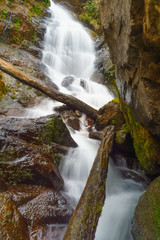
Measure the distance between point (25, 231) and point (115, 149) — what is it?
3.15 meters

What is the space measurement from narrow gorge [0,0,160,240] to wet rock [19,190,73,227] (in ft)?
0.05

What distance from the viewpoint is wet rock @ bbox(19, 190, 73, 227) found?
2.64m

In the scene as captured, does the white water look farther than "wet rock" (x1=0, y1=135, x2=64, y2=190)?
No

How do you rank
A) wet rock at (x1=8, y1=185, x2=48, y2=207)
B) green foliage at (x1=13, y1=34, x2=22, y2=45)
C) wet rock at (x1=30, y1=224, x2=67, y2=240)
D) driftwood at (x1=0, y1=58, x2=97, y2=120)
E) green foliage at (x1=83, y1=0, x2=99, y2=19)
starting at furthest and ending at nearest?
green foliage at (x1=83, y1=0, x2=99, y2=19)
green foliage at (x1=13, y1=34, x2=22, y2=45)
driftwood at (x1=0, y1=58, x2=97, y2=120)
wet rock at (x1=8, y1=185, x2=48, y2=207)
wet rock at (x1=30, y1=224, x2=67, y2=240)

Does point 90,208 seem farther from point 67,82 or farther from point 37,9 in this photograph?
point 37,9

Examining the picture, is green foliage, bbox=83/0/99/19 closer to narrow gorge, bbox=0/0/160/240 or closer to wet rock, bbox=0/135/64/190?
narrow gorge, bbox=0/0/160/240

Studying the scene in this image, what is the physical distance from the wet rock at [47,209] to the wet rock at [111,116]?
3.16 m

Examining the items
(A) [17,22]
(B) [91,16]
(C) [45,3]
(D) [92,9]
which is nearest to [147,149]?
(A) [17,22]

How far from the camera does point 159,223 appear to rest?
208cm

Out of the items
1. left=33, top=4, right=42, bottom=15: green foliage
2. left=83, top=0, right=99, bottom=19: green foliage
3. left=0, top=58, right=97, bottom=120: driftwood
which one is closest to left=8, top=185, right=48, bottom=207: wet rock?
left=0, top=58, right=97, bottom=120: driftwood

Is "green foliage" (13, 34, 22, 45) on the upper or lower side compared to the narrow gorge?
upper

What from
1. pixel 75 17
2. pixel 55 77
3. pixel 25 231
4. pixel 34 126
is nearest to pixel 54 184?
pixel 25 231

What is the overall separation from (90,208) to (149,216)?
0.81 m

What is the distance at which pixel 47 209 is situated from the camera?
111 inches
